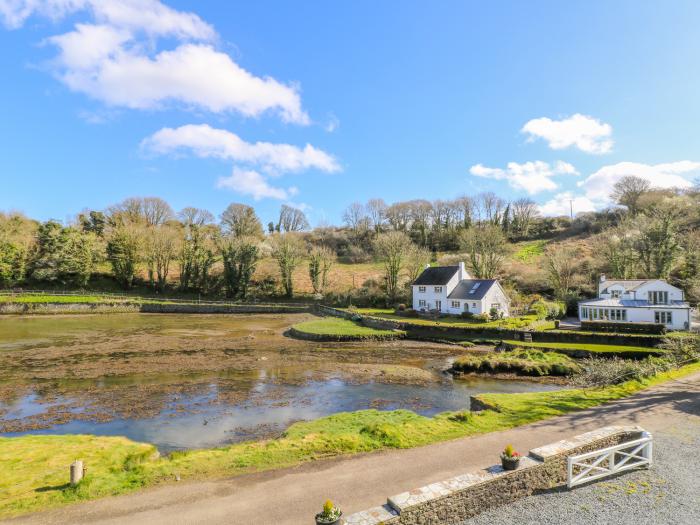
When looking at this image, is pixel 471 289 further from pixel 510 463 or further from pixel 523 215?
pixel 523 215

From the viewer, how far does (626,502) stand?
9141 mm

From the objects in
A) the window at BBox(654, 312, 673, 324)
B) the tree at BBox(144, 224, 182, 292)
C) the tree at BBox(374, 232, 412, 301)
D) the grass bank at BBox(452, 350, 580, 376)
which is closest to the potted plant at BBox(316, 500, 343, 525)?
the grass bank at BBox(452, 350, 580, 376)

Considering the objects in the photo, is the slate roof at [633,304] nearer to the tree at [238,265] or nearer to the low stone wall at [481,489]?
the low stone wall at [481,489]

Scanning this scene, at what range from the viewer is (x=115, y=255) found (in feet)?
236

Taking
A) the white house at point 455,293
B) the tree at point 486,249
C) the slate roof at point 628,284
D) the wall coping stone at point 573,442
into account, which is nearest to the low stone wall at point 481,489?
the wall coping stone at point 573,442

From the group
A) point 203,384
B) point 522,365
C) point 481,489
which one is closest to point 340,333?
point 203,384

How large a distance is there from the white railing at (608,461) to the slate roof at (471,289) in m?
34.0

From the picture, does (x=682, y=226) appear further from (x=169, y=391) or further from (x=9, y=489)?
(x=9, y=489)

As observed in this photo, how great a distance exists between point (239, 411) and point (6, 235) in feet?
249

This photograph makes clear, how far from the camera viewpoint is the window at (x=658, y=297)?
3809cm

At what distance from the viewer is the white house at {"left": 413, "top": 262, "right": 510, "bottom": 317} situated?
45.0 meters

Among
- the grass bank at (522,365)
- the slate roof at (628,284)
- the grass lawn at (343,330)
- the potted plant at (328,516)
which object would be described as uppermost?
the slate roof at (628,284)

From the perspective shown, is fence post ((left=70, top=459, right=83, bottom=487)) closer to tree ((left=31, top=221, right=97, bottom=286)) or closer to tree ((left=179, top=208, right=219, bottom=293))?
A: tree ((left=179, top=208, right=219, bottom=293))

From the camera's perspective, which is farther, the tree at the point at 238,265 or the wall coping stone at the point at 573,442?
the tree at the point at 238,265
